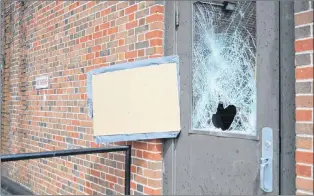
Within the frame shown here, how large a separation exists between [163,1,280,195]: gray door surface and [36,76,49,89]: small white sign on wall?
2258 mm

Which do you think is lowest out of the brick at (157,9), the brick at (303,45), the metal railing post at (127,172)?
the metal railing post at (127,172)

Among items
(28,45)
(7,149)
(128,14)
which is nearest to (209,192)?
(128,14)

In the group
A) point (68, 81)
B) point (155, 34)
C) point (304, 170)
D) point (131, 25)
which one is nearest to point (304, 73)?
point (304, 170)

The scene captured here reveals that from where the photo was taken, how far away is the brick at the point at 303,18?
6.12ft

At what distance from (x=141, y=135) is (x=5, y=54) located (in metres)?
4.09

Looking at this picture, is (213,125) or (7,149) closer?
(213,125)

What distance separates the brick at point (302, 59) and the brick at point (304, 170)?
540 millimetres

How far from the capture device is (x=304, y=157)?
6.08ft

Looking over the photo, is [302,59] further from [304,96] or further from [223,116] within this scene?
[223,116]

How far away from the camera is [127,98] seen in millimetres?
3064

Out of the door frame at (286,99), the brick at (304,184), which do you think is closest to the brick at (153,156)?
the door frame at (286,99)

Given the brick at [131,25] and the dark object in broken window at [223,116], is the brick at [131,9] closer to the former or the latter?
the brick at [131,25]

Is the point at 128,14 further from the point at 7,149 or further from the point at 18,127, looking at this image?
the point at 7,149

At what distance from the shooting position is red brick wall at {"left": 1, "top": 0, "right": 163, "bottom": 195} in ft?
9.98
